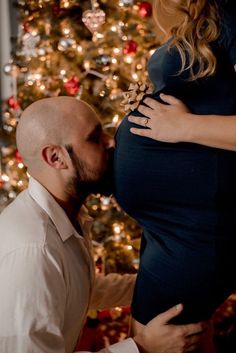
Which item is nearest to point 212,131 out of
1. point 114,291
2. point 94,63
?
point 114,291

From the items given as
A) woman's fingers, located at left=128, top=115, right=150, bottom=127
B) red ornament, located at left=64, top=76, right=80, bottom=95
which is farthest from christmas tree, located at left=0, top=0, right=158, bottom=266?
woman's fingers, located at left=128, top=115, right=150, bottom=127

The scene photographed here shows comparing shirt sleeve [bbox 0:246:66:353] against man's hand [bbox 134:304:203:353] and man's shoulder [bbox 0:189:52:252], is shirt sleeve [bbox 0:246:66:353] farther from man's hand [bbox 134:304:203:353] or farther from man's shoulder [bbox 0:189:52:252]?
man's hand [bbox 134:304:203:353]

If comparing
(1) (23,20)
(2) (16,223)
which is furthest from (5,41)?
(2) (16,223)

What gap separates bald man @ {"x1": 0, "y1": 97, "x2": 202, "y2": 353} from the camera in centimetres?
101

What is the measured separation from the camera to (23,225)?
1.10 meters

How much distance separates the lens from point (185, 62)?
1.03m

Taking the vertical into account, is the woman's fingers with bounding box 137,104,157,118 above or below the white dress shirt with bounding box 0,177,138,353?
above

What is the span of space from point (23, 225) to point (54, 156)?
0.19 m

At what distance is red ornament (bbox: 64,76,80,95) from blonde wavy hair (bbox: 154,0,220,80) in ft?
4.32

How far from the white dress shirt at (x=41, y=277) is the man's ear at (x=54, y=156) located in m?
0.06

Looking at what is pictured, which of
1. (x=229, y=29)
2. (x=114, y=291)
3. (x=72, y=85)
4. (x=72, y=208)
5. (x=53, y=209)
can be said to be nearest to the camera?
(x=229, y=29)

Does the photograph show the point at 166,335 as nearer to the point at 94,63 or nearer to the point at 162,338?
the point at 162,338

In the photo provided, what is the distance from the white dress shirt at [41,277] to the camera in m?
1.00

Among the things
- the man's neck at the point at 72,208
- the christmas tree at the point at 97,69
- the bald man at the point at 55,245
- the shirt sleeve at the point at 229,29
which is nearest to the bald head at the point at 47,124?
the bald man at the point at 55,245
